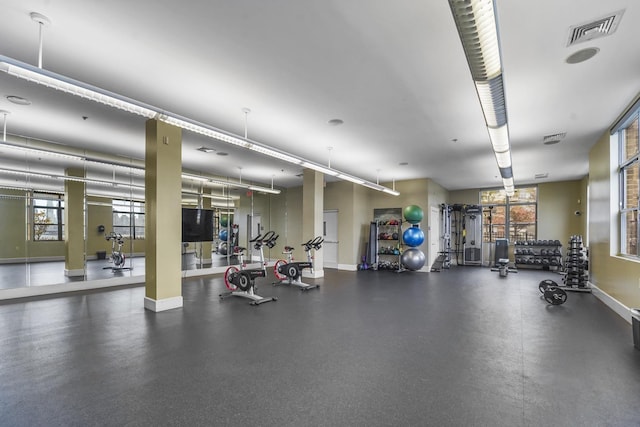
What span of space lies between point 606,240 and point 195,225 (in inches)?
314

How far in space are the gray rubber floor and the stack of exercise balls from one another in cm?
410

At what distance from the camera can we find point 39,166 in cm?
721

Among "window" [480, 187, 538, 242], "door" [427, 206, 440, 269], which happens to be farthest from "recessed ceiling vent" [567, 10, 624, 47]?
"window" [480, 187, 538, 242]

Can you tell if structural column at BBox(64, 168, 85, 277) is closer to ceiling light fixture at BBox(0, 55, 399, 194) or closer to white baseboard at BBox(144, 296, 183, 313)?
white baseboard at BBox(144, 296, 183, 313)

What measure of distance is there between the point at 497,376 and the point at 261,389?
2071mm

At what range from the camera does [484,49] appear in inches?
82.6

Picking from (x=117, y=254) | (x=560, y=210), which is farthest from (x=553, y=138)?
(x=117, y=254)

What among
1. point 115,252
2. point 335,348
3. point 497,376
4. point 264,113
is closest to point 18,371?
point 335,348

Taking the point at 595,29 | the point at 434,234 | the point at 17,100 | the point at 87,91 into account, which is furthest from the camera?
the point at 434,234

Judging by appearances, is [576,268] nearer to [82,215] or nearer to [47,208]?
[82,215]

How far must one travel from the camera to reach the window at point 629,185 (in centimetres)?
448

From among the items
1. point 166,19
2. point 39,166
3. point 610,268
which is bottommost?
point 610,268

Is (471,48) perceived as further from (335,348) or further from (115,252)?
(115,252)

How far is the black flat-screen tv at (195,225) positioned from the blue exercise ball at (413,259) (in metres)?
5.90
